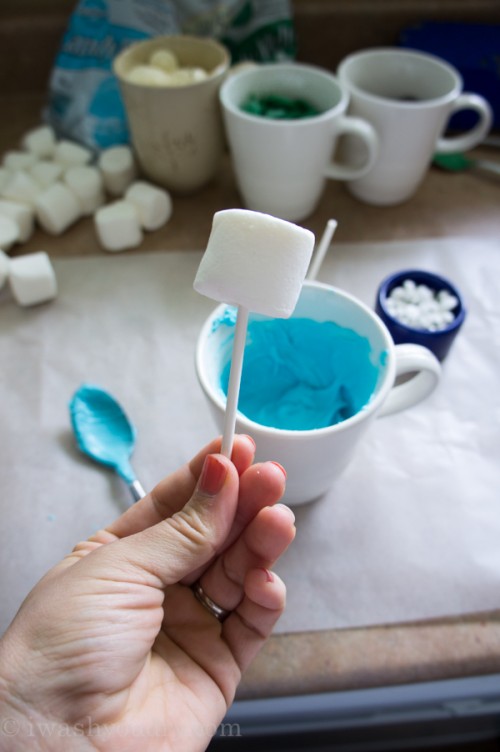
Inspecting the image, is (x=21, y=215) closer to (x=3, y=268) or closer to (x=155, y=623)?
(x=3, y=268)

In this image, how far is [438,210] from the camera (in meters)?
0.79

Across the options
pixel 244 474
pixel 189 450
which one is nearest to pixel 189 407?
pixel 189 450

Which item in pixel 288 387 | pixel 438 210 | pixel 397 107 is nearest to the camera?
pixel 288 387

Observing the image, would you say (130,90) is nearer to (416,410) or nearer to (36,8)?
(36,8)

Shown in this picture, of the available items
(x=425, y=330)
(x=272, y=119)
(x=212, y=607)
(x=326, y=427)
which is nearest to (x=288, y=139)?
(x=272, y=119)

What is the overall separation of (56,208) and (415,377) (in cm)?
49

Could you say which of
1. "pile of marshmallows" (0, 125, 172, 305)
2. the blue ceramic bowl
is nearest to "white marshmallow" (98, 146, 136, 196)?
"pile of marshmallows" (0, 125, 172, 305)

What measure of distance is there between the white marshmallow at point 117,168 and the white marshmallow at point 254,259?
51 centimetres

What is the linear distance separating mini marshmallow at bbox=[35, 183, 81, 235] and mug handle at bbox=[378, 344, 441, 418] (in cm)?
48

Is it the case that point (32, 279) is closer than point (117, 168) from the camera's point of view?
Yes

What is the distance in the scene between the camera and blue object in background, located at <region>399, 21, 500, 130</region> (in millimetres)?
811

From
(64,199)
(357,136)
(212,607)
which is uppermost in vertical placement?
(357,136)

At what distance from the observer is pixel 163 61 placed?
727 mm

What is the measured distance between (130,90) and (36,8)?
11.9 inches
